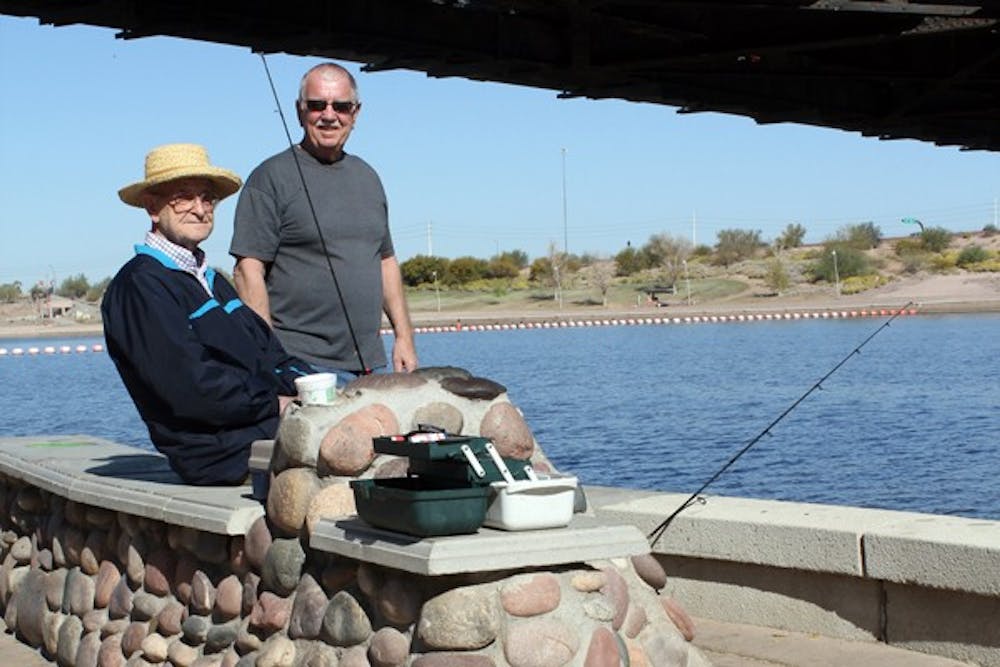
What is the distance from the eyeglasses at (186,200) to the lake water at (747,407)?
12.5 metres

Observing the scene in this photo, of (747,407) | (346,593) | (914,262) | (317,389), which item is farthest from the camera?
(914,262)

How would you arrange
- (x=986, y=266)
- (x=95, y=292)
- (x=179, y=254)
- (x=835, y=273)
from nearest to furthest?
(x=179, y=254), (x=986, y=266), (x=835, y=273), (x=95, y=292)

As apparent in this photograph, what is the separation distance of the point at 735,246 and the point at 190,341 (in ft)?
400

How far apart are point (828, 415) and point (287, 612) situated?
26878 millimetres

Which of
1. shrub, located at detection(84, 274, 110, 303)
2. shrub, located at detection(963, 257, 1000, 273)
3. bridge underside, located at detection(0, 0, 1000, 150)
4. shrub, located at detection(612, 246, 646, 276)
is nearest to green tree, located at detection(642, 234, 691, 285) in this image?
shrub, located at detection(612, 246, 646, 276)

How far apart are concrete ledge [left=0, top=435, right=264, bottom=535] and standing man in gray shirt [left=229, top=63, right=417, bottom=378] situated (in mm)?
748

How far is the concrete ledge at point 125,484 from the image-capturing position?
583cm

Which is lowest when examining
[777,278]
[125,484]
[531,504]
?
[777,278]

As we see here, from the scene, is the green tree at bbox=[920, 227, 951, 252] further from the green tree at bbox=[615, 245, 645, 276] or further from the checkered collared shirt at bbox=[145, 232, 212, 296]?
the checkered collared shirt at bbox=[145, 232, 212, 296]

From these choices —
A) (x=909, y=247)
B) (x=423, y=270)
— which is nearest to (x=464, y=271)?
(x=423, y=270)

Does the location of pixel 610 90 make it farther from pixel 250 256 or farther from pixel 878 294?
pixel 878 294

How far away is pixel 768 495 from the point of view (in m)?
19.5

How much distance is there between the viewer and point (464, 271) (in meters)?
128

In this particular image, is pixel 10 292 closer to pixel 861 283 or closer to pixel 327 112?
pixel 861 283
